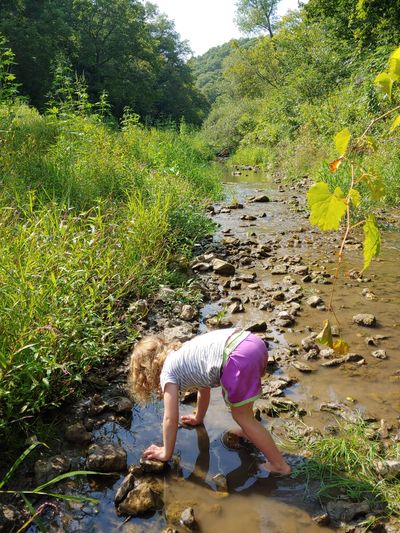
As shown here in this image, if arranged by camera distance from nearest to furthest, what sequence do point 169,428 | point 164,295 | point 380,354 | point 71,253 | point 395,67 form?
point 395,67
point 169,428
point 71,253
point 380,354
point 164,295

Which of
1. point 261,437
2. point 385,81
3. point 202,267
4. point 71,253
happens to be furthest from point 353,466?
point 202,267

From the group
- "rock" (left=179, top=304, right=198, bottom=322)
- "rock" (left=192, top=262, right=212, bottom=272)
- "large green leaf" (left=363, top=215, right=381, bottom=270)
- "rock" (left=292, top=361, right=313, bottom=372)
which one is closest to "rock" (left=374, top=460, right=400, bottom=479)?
"rock" (left=292, top=361, right=313, bottom=372)

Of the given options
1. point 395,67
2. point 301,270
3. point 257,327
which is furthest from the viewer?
point 301,270

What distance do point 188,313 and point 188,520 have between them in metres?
2.05

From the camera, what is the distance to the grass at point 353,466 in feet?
6.52

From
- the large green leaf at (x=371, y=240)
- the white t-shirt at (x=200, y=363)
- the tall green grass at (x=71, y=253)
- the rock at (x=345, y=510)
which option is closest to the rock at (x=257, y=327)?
the tall green grass at (x=71, y=253)

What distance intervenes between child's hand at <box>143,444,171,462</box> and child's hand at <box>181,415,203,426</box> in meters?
0.31

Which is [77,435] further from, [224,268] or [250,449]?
[224,268]

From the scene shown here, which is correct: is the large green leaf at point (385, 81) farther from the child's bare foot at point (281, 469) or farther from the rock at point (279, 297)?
the rock at point (279, 297)

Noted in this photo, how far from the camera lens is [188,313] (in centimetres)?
387

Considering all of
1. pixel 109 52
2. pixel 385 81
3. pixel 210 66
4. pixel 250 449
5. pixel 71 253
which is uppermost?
pixel 210 66

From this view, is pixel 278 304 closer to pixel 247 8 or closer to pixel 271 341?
pixel 271 341

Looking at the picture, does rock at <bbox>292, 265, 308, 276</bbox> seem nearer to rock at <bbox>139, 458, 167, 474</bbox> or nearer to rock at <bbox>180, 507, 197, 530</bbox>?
rock at <bbox>139, 458, 167, 474</bbox>

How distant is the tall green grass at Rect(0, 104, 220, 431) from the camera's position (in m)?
2.36
